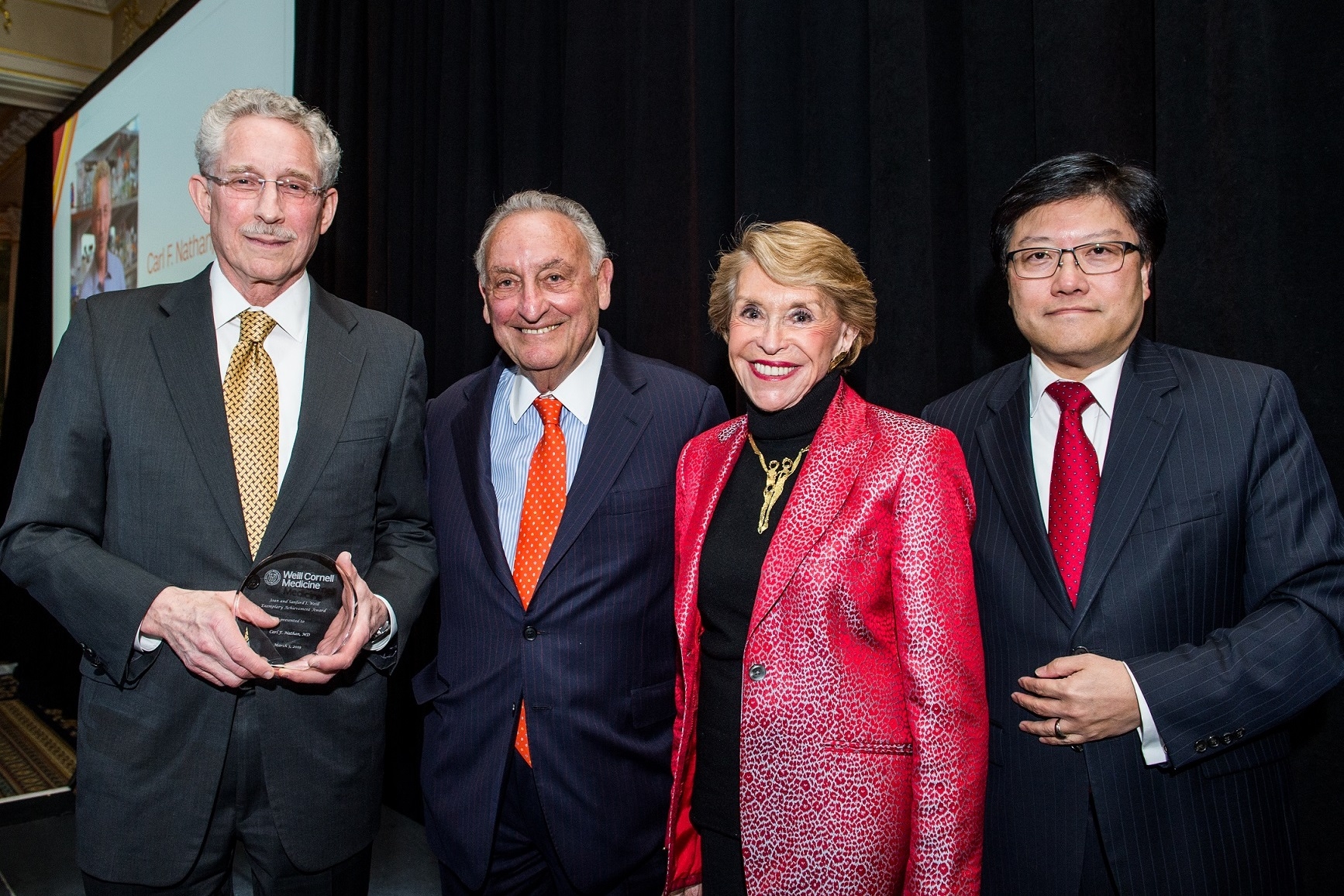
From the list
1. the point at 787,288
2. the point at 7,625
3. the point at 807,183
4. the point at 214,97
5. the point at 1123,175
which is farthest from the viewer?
the point at 7,625

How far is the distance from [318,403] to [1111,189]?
1383 mm

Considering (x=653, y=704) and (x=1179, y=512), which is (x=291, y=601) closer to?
(x=653, y=704)

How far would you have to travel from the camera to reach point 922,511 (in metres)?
1.37

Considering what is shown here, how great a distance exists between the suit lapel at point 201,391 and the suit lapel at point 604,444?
548mm

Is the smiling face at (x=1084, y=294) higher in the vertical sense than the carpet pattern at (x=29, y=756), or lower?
higher

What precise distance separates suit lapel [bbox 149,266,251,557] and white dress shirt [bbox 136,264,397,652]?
3 centimetres

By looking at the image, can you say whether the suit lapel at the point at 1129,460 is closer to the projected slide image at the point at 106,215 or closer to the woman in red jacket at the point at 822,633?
the woman in red jacket at the point at 822,633

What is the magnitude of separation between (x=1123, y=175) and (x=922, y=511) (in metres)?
0.63

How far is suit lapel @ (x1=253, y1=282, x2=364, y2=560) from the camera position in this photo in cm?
157

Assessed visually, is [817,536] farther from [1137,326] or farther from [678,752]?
[1137,326]

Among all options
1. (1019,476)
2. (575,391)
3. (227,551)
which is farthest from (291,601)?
(1019,476)

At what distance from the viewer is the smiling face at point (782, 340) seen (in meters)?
1.54

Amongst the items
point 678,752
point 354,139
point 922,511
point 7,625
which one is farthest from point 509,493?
point 7,625

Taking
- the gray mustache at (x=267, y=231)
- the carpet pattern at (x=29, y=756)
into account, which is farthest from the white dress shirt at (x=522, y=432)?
the carpet pattern at (x=29, y=756)
